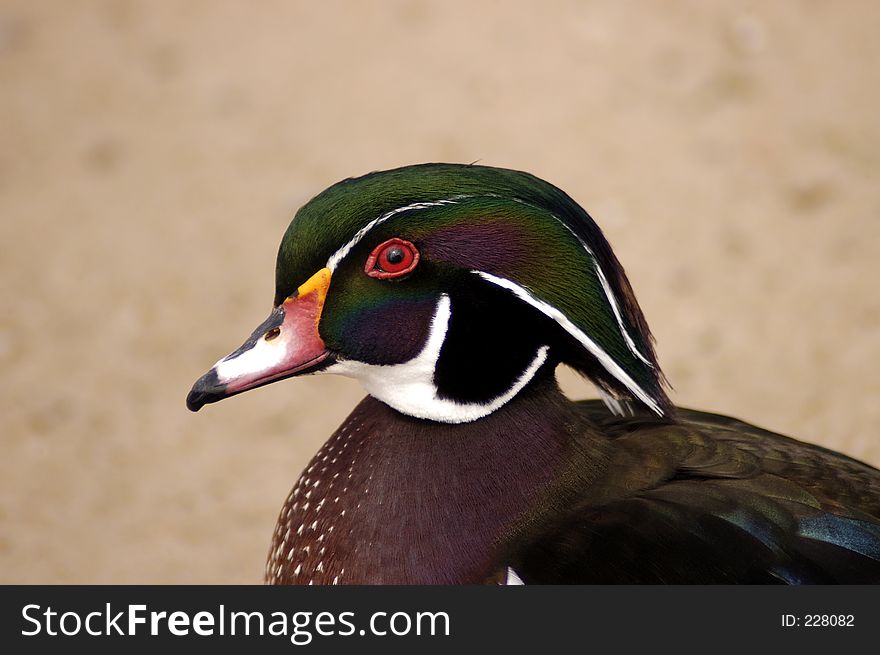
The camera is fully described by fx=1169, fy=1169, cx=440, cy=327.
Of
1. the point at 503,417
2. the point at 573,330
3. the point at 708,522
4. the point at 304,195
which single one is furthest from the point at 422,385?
the point at 304,195

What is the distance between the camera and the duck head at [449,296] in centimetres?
166

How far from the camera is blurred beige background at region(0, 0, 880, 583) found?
303cm

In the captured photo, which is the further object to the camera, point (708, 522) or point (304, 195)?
point (304, 195)

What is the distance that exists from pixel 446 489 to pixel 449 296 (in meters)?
0.30

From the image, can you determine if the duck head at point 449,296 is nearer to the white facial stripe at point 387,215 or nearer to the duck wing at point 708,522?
the white facial stripe at point 387,215

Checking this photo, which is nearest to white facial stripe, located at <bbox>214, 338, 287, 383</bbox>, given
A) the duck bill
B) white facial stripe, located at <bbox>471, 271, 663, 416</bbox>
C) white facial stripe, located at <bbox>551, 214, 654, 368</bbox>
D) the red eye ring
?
the duck bill

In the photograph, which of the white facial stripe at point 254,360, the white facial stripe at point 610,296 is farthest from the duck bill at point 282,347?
the white facial stripe at point 610,296

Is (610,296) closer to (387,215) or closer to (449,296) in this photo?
(449,296)

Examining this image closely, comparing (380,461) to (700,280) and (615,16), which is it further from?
(615,16)

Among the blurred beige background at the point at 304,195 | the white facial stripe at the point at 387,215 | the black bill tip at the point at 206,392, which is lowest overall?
the black bill tip at the point at 206,392

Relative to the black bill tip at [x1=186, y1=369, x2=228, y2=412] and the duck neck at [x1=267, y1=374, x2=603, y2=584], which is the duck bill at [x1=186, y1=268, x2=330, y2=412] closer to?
the black bill tip at [x1=186, y1=369, x2=228, y2=412]

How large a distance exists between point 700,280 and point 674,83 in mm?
921

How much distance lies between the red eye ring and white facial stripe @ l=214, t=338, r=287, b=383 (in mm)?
176

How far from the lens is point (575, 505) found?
1.75m
